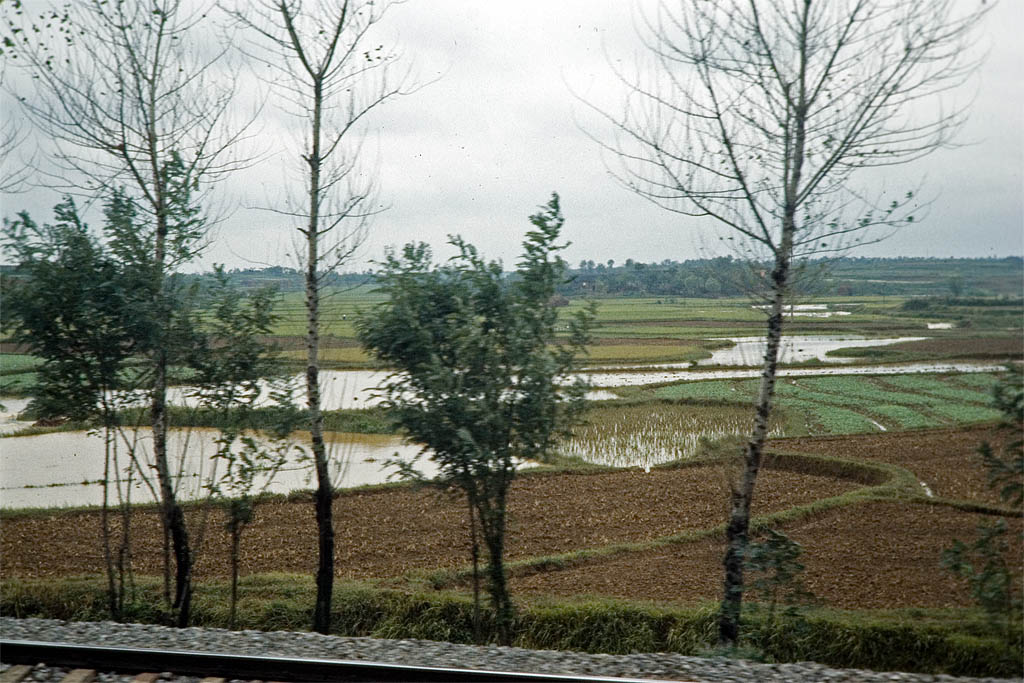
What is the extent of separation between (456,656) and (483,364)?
306cm

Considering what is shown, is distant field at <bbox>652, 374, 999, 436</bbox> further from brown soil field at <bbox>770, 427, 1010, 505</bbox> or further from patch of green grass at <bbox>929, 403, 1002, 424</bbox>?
brown soil field at <bbox>770, 427, 1010, 505</bbox>

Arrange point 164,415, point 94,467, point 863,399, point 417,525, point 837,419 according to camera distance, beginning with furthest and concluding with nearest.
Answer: point 863,399 → point 837,419 → point 94,467 → point 417,525 → point 164,415

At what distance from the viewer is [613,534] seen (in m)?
10.3

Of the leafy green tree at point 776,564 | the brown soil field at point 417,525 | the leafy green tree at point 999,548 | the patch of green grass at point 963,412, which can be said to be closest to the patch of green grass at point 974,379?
the patch of green grass at point 963,412

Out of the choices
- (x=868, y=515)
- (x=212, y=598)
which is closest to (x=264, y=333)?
(x=212, y=598)

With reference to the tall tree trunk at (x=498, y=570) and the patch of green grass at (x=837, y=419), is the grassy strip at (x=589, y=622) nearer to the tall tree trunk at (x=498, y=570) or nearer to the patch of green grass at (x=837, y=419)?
the tall tree trunk at (x=498, y=570)

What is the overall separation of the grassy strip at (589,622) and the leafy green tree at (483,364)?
629mm

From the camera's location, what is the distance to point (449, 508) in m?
11.9

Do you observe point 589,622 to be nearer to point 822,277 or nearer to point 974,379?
point 822,277

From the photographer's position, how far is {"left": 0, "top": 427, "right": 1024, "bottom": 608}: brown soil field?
848cm

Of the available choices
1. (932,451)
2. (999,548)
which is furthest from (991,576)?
(932,451)

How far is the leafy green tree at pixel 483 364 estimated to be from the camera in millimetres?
7211

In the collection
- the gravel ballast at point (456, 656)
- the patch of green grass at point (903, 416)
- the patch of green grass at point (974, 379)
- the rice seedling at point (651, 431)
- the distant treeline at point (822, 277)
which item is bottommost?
A: the rice seedling at point (651, 431)

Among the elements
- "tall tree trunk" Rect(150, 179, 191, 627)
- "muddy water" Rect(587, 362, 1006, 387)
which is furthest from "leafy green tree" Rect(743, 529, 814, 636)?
"muddy water" Rect(587, 362, 1006, 387)
